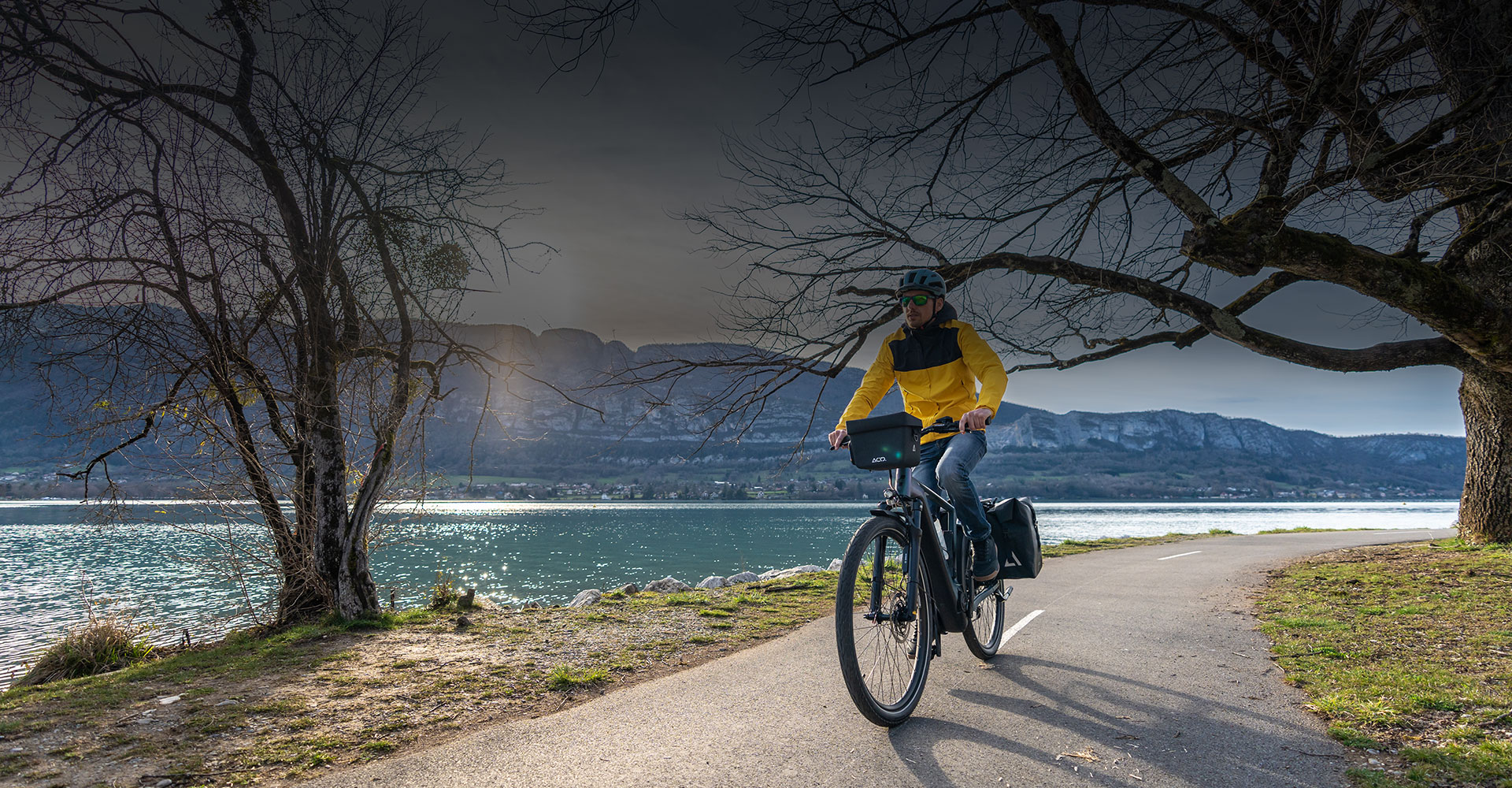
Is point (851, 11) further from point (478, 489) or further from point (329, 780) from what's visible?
point (478, 489)

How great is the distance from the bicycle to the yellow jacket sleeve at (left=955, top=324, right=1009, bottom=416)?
1.26ft

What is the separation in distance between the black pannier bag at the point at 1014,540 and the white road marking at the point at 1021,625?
1.10m

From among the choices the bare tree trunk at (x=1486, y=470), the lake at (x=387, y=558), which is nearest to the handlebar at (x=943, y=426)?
the lake at (x=387, y=558)

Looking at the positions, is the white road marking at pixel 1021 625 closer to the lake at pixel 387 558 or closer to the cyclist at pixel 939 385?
the cyclist at pixel 939 385

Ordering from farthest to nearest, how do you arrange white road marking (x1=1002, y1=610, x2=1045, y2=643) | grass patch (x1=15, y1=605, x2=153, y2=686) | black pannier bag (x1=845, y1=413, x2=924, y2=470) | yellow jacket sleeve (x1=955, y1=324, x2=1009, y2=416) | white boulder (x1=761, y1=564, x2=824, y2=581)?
white boulder (x1=761, y1=564, x2=824, y2=581) → grass patch (x1=15, y1=605, x2=153, y2=686) → white road marking (x1=1002, y1=610, x2=1045, y2=643) → yellow jacket sleeve (x1=955, y1=324, x2=1009, y2=416) → black pannier bag (x1=845, y1=413, x2=924, y2=470)

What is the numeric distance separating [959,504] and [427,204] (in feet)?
20.9

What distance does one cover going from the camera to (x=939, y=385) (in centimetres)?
452

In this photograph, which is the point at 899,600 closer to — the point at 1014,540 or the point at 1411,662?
the point at 1014,540

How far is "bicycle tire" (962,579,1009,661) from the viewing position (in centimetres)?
480

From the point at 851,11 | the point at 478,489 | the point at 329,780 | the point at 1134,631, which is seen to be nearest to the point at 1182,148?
the point at 851,11

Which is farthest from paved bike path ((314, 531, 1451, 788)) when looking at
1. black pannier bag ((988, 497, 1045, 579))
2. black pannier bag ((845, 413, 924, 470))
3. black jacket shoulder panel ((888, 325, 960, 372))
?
black jacket shoulder panel ((888, 325, 960, 372))

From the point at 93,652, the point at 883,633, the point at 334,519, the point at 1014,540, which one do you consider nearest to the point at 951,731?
the point at 883,633

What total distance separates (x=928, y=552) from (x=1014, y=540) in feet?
4.57

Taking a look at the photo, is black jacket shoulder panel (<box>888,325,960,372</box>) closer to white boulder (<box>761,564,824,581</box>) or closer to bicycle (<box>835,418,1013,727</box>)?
bicycle (<box>835,418,1013,727</box>)
